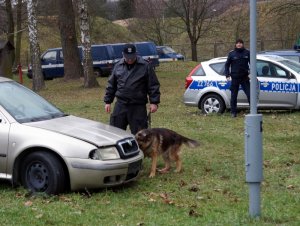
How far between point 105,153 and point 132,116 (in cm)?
170

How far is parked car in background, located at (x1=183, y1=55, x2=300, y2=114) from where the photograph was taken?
47.6 feet

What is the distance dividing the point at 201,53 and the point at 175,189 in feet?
154

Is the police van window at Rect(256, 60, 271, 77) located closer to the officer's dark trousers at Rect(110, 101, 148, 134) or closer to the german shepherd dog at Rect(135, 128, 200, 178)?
the officer's dark trousers at Rect(110, 101, 148, 134)

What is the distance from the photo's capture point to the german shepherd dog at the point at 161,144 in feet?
26.6

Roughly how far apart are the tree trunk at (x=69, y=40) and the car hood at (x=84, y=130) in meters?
19.5

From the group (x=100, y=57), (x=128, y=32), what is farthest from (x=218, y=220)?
(x=128, y=32)

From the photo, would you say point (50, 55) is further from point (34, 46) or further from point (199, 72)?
point (199, 72)

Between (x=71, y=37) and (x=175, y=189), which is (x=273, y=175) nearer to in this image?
(x=175, y=189)

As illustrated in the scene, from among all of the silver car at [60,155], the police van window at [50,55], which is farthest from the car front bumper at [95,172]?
the police van window at [50,55]

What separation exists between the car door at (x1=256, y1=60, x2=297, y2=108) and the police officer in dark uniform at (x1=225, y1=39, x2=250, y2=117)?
676mm

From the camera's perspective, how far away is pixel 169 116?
1509 cm

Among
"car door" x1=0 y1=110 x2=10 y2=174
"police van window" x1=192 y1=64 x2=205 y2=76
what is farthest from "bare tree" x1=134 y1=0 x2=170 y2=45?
"car door" x1=0 y1=110 x2=10 y2=174

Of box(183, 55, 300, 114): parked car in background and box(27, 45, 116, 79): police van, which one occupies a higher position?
box(27, 45, 116, 79): police van

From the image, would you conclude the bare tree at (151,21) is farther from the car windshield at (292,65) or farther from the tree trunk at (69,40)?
the car windshield at (292,65)
